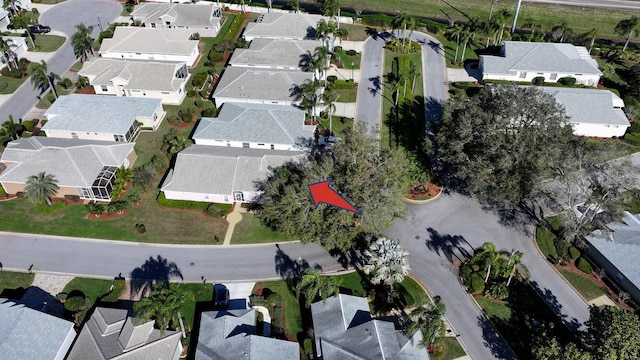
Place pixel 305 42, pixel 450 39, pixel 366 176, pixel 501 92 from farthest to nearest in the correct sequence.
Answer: pixel 450 39
pixel 305 42
pixel 501 92
pixel 366 176

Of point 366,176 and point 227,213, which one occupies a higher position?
point 366,176

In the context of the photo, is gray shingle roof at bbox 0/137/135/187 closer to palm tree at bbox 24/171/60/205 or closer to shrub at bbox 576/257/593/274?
palm tree at bbox 24/171/60/205

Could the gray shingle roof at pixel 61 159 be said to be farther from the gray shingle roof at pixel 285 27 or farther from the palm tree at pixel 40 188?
the gray shingle roof at pixel 285 27

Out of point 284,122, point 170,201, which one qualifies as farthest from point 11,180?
point 284,122

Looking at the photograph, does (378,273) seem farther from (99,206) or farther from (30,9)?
(30,9)

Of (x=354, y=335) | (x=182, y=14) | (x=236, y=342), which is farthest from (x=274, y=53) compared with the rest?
(x=354, y=335)

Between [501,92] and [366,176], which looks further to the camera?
[501,92]
